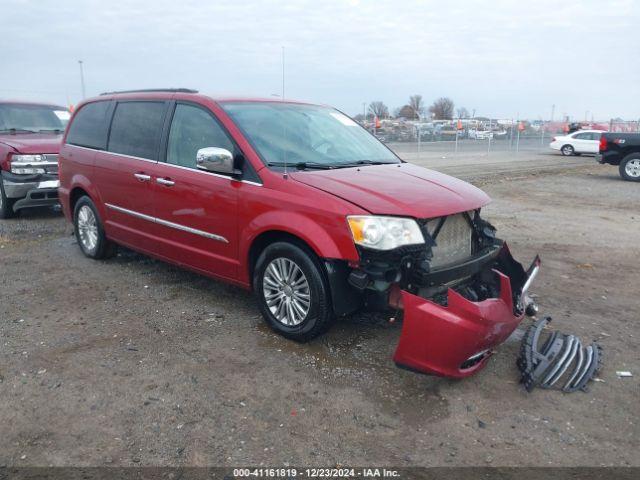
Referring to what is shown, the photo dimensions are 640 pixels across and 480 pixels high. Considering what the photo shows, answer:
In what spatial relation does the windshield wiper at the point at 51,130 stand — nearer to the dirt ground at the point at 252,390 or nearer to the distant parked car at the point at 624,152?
the dirt ground at the point at 252,390

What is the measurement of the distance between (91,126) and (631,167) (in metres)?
14.7

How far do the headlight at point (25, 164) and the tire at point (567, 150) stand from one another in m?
26.6

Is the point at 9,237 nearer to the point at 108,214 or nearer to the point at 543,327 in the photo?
the point at 108,214

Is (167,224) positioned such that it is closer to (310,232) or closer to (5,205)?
(310,232)

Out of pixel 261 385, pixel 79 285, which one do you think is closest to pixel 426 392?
pixel 261 385

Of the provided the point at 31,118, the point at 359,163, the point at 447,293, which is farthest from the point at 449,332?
the point at 31,118

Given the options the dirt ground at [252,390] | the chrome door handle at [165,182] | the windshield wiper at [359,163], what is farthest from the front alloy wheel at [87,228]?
the windshield wiper at [359,163]

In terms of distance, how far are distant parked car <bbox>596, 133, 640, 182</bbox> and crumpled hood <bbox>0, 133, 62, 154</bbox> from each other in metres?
14.2

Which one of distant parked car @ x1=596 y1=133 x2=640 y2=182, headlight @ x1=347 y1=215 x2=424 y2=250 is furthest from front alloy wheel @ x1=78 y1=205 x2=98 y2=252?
distant parked car @ x1=596 y1=133 x2=640 y2=182

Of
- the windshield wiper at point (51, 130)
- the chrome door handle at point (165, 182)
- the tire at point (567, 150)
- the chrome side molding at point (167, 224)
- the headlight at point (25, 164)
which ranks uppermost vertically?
the windshield wiper at point (51, 130)

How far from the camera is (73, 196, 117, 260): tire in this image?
20.3ft

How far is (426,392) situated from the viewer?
3584 mm

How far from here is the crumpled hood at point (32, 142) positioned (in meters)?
8.37

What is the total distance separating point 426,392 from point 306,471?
108 centimetres
